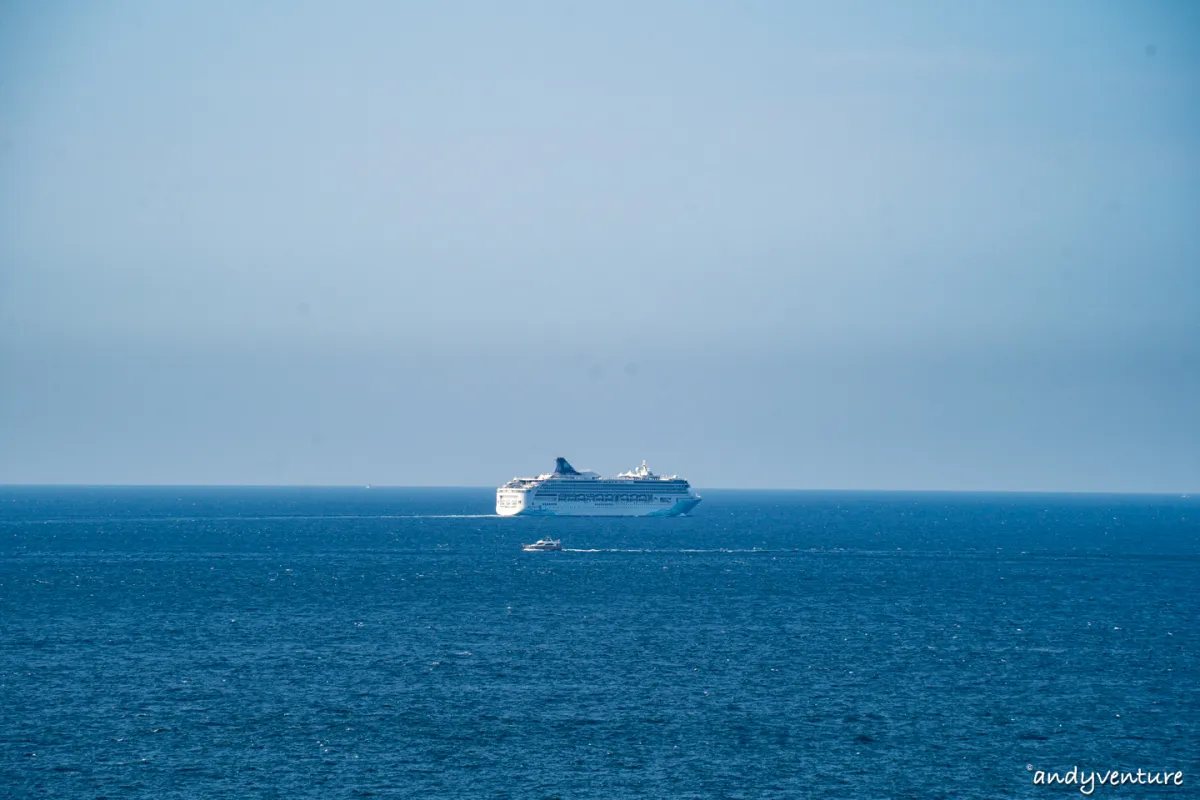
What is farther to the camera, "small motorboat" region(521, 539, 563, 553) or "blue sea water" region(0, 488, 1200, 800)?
"small motorboat" region(521, 539, 563, 553)

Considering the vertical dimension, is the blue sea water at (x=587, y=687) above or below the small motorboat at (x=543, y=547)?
below

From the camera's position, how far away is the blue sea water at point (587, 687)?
5891 centimetres

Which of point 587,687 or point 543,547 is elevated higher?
point 543,547

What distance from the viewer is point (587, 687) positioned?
76.7 metres

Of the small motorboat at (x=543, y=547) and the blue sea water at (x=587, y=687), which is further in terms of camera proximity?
the small motorboat at (x=543, y=547)

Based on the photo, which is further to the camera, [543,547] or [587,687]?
[543,547]

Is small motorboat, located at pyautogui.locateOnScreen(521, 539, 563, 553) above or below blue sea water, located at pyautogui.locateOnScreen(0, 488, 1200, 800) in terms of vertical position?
above

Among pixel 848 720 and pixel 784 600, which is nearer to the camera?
pixel 848 720

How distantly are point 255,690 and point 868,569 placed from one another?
3822 inches

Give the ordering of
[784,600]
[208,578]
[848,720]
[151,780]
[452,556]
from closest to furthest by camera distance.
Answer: [151,780], [848,720], [784,600], [208,578], [452,556]

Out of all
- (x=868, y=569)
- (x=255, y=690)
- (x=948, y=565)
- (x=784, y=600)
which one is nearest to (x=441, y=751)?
(x=255, y=690)

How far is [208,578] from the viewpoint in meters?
142

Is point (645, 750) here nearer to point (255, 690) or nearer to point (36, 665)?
point (255, 690)

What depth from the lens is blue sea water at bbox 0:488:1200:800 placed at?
58.9 meters
